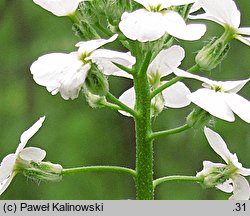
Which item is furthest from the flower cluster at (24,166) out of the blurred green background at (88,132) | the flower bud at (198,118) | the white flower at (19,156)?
the blurred green background at (88,132)

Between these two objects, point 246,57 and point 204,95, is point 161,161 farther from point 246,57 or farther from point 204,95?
point 204,95

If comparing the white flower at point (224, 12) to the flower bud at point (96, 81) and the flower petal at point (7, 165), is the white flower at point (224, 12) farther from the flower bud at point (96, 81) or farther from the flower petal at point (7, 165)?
the flower petal at point (7, 165)

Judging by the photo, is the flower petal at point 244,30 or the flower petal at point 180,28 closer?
the flower petal at point 180,28

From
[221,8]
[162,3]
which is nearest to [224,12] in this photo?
[221,8]

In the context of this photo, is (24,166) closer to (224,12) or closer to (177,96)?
(177,96)

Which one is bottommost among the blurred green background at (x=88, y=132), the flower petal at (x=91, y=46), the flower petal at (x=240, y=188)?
the flower petal at (x=240, y=188)

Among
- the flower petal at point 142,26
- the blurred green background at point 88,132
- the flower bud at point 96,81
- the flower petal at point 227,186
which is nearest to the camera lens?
the flower petal at point 142,26

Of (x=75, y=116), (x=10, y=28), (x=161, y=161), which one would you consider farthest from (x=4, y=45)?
(x=161, y=161)
